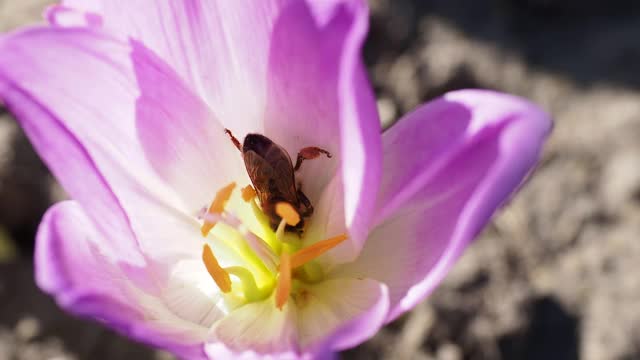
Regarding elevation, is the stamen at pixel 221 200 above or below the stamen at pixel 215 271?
above

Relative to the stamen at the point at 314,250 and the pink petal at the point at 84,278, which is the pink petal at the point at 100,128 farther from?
the stamen at the point at 314,250

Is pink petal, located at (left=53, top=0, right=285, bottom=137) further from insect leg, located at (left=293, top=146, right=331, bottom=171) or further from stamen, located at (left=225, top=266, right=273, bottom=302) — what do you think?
stamen, located at (left=225, top=266, right=273, bottom=302)

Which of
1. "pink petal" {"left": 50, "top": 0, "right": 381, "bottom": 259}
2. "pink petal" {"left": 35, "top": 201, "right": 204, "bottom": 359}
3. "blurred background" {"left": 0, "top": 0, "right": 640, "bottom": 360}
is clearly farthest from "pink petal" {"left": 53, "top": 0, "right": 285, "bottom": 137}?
"blurred background" {"left": 0, "top": 0, "right": 640, "bottom": 360}

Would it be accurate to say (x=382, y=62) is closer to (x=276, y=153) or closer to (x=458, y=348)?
(x=458, y=348)

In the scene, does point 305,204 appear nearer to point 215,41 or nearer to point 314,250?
point 314,250

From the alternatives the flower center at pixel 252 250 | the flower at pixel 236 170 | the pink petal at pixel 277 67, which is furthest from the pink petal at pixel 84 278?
the pink petal at pixel 277 67

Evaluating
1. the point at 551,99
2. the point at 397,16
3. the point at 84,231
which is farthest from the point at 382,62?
the point at 84,231
